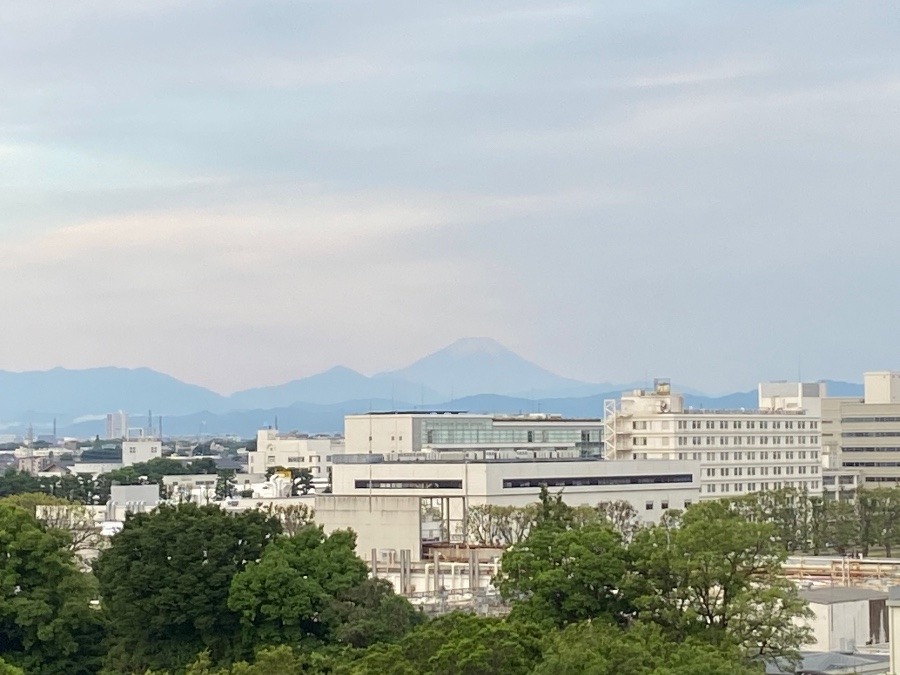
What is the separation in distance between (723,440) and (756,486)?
5.21 m

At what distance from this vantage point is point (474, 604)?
2238 inches

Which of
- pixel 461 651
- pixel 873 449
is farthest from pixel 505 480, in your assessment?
pixel 461 651

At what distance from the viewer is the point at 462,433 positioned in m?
137

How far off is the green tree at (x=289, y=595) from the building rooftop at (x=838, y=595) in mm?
14767

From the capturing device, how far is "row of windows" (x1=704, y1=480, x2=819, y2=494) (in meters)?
117

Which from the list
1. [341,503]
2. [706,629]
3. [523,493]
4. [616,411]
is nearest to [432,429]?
[616,411]

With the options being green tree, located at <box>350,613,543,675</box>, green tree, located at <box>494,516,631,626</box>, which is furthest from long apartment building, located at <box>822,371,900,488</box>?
green tree, located at <box>350,613,543,675</box>

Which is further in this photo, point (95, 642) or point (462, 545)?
point (462, 545)

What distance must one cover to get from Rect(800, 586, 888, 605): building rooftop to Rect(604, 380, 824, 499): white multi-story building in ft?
184

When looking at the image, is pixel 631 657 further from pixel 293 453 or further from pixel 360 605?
pixel 293 453

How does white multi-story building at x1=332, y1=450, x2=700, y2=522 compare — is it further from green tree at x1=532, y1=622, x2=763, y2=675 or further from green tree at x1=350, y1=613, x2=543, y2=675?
green tree at x1=532, y1=622, x2=763, y2=675

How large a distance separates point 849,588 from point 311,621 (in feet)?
66.1

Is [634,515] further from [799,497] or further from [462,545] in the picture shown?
[462,545]

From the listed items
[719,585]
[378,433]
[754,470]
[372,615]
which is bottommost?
[372,615]
